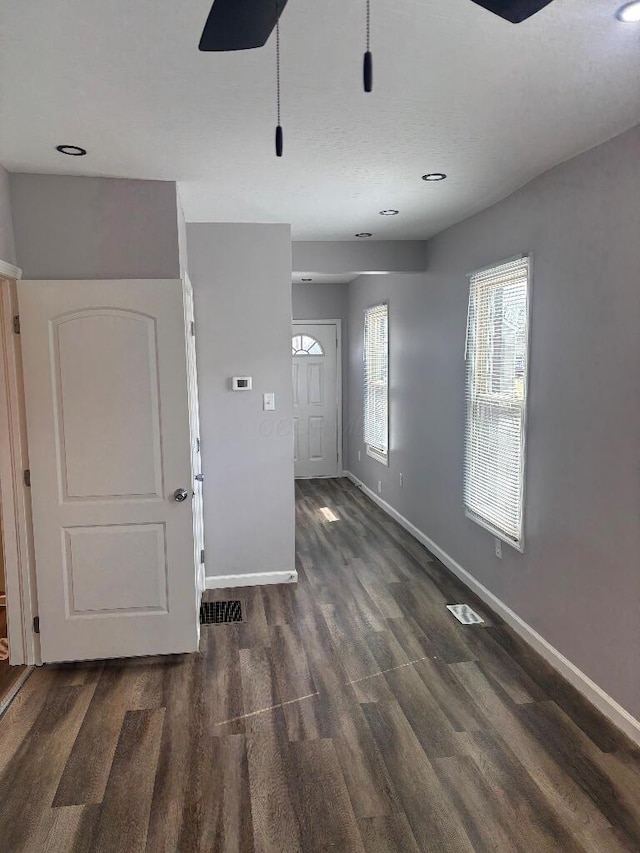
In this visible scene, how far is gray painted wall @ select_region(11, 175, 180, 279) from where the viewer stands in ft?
9.63

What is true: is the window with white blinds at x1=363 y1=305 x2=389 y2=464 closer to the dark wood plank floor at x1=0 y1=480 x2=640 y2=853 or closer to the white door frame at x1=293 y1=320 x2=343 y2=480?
the white door frame at x1=293 y1=320 x2=343 y2=480

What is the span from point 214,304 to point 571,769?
3.22 metres

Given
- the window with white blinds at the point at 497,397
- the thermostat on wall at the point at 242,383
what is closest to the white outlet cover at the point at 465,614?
the window with white blinds at the point at 497,397

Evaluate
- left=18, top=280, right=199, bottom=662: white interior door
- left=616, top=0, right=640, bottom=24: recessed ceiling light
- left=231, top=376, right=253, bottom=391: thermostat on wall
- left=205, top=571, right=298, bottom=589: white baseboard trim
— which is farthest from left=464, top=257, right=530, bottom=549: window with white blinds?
left=18, top=280, right=199, bottom=662: white interior door

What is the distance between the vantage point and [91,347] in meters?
2.97

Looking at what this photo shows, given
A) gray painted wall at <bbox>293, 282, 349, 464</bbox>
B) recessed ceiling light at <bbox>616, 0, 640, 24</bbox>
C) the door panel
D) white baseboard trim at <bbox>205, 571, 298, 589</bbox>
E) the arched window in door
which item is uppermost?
recessed ceiling light at <bbox>616, 0, 640, 24</bbox>

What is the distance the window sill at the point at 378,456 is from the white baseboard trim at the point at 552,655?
1.29m

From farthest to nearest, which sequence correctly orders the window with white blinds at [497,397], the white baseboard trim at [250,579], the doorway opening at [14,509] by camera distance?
the white baseboard trim at [250,579], the window with white blinds at [497,397], the doorway opening at [14,509]

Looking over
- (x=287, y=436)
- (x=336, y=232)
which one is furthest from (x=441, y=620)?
(x=336, y=232)

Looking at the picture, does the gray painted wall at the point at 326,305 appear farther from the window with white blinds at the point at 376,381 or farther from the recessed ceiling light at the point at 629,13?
the recessed ceiling light at the point at 629,13

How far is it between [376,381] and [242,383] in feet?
8.75

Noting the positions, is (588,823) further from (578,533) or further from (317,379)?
(317,379)

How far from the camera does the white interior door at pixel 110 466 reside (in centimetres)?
296

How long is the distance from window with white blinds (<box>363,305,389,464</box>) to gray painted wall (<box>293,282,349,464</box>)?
92 centimetres
